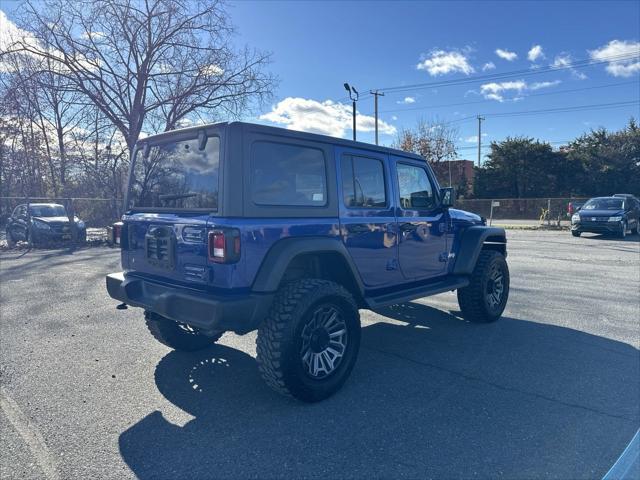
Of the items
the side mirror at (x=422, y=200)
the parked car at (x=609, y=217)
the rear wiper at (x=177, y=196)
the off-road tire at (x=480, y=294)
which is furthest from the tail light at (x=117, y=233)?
the parked car at (x=609, y=217)

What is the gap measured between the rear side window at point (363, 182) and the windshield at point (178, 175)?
119 cm

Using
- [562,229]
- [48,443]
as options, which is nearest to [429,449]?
[48,443]

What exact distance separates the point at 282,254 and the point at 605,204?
17.6 m

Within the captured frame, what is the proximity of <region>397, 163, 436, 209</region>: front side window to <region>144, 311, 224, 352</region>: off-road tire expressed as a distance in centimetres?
241

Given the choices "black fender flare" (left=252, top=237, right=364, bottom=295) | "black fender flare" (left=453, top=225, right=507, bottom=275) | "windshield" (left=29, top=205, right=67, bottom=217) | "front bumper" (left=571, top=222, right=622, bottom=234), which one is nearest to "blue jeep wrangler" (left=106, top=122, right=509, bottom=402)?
"black fender flare" (left=252, top=237, right=364, bottom=295)

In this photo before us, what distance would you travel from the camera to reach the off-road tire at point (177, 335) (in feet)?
13.6

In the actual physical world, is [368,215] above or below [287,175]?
below

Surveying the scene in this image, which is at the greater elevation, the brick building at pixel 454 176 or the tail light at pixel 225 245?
the brick building at pixel 454 176

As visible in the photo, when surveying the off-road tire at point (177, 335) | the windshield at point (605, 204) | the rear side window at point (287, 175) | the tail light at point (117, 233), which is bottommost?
the off-road tire at point (177, 335)

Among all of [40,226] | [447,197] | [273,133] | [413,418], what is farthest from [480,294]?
[40,226]

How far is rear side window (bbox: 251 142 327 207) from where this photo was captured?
322cm

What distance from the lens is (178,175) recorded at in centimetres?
358

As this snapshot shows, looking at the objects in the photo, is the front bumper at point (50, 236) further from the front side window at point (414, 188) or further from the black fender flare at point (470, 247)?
the black fender flare at point (470, 247)

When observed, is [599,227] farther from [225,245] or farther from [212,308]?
[212,308]
